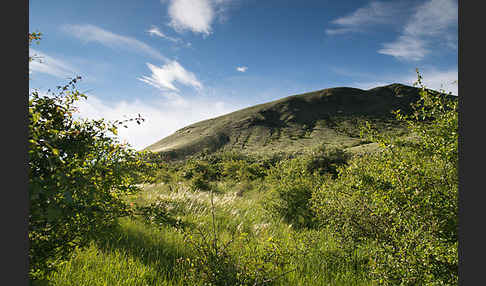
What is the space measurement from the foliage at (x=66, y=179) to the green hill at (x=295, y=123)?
47.1 m

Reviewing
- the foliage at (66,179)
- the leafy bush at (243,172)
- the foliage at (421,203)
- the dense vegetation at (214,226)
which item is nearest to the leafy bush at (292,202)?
the dense vegetation at (214,226)

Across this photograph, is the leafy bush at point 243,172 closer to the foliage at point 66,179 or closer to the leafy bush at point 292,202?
the leafy bush at point 292,202

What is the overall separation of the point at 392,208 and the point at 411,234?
415mm

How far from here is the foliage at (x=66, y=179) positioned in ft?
4.21

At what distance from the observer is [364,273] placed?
314cm

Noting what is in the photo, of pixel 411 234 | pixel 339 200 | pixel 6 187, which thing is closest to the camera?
pixel 6 187

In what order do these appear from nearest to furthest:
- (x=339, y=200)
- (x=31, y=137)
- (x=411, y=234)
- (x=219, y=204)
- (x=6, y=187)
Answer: (x=6, y=187), (x=31, y=137), (x=411, y=234), (x=339, y=200), (x=219, y=204)

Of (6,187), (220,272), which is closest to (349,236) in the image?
(220,272)

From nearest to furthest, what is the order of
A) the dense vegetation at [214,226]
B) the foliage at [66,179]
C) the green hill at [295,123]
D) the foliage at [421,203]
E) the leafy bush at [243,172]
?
the foliage at [66,179], the dense vegetation at [214,226], the foliage at [421,203], the leafy bush at [243,172], the green hill at [295,123]

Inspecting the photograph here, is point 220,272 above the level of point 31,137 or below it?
below

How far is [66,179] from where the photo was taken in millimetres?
1224

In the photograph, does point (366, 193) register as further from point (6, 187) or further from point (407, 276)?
point (6, 187)

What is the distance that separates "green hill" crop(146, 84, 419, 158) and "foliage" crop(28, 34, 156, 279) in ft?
155

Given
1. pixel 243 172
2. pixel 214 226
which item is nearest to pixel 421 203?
pixel 214 226
